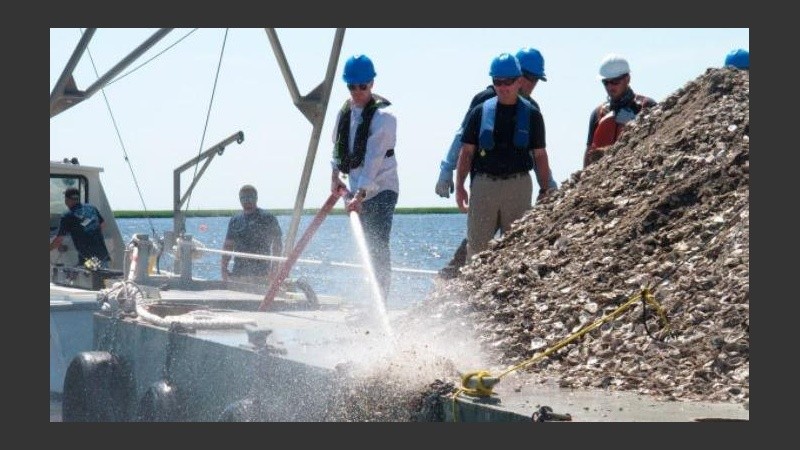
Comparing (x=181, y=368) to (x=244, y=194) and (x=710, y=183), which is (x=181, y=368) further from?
(x=244, y=194)

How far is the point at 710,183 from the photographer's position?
24.5 ft

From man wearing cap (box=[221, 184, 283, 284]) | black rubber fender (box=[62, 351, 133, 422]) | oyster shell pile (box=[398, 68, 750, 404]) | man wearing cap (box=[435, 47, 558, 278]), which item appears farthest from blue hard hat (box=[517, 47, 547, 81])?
man wearing cap (box=[221, 184, 283, 284])

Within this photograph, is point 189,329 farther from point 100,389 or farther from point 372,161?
point 372,161

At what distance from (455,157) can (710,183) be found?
240 cm

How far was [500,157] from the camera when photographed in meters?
8.89

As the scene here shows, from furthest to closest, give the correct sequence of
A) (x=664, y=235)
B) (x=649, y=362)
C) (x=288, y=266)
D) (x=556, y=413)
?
(x=288, y=266) → (x=664, y=235) → (x=649, y=362) → (x=556, y=413)

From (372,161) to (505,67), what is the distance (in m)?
1.26

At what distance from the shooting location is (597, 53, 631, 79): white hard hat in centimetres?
952

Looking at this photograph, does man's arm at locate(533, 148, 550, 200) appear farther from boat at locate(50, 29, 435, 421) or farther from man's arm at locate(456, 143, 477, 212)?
boat at locate(50, 29, 435, 421)

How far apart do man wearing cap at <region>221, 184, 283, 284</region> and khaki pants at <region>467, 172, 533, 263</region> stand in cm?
536

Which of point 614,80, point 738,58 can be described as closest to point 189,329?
point 614,80

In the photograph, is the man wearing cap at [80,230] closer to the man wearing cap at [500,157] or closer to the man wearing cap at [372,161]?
the man wearing cap at [372,161]

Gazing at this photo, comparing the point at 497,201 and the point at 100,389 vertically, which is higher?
the point at 497,201

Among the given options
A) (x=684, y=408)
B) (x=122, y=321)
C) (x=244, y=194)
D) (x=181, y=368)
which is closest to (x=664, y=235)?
(x=684, y=408)
